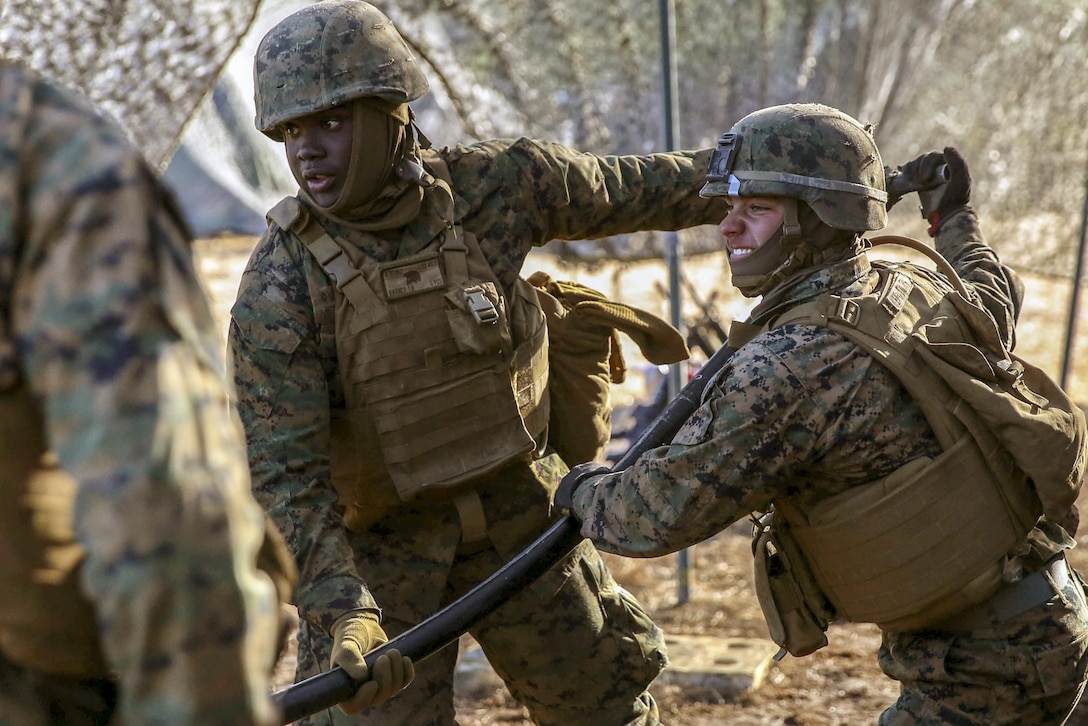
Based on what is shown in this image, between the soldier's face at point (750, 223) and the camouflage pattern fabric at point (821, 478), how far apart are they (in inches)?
6.1

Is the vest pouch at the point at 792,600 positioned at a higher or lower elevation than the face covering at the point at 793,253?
lower

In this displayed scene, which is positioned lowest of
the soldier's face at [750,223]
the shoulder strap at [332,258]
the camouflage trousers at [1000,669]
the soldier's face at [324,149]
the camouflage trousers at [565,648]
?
the camouflage trousers at [565,648]

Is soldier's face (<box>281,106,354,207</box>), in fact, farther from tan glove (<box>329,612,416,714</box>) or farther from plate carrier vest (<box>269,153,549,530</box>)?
tan glove (<box>329,612,416,714</box>)

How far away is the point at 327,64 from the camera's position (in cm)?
332

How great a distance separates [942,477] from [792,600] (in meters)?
0.54

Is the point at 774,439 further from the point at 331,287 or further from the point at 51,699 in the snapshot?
the point at 51,699

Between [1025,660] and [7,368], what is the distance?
254 centimetres

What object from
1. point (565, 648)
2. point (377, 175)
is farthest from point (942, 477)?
point (377, 175)

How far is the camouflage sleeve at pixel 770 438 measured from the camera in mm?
2912

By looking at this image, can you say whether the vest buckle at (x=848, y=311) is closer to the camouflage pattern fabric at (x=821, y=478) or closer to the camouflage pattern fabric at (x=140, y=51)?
the camouflage pattern fabric at (x=821, y=478)

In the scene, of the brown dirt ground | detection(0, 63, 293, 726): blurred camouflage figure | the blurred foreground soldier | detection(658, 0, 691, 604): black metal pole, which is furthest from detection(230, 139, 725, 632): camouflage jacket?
the brown dirt ground

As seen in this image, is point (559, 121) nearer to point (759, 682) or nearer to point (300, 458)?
point (759, 682)

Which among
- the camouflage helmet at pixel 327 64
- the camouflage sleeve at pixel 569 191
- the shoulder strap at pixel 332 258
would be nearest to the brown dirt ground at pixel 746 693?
the camouflage sleeve at pixel 569 191

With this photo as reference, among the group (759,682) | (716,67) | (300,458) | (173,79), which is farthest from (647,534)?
(716,67)
